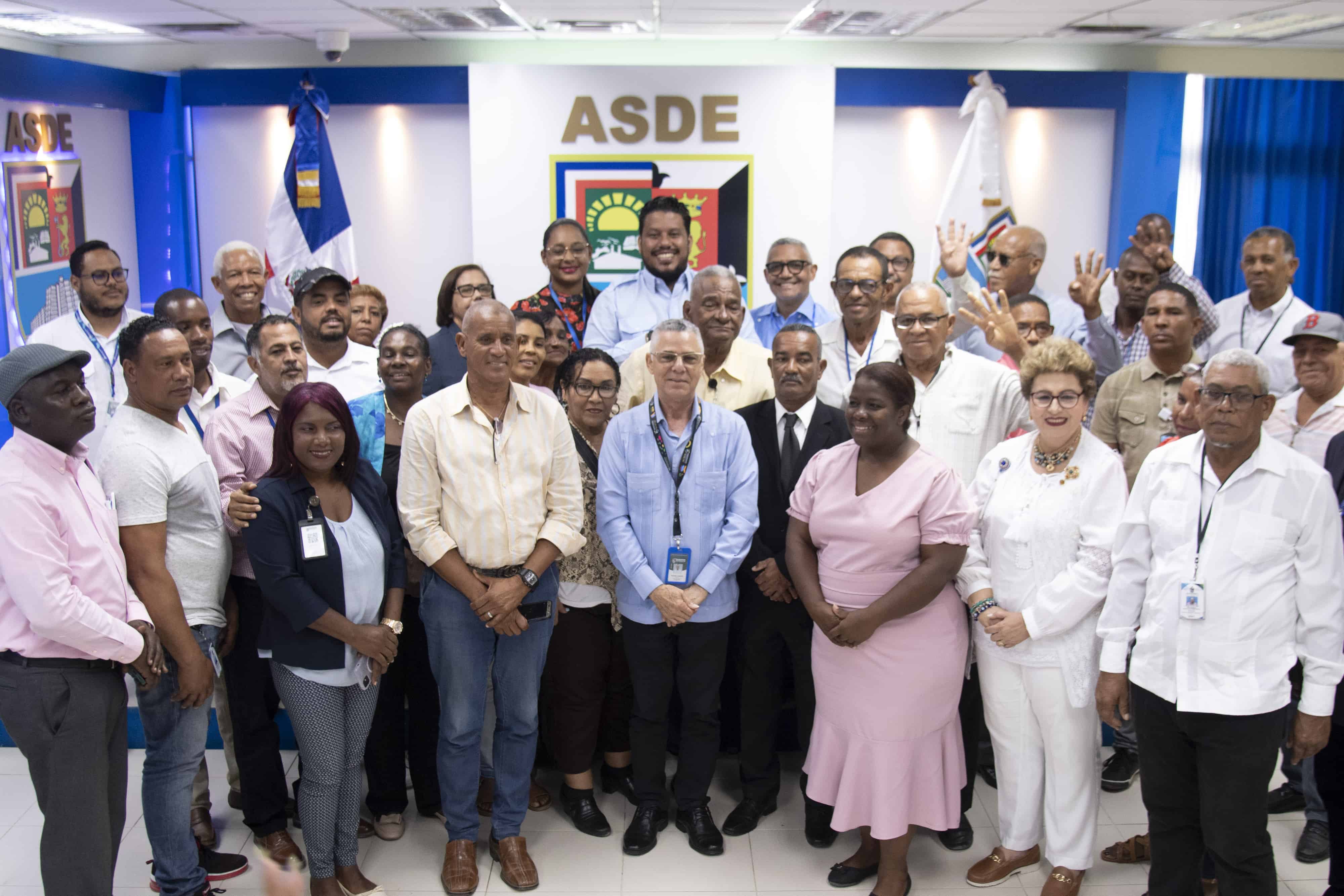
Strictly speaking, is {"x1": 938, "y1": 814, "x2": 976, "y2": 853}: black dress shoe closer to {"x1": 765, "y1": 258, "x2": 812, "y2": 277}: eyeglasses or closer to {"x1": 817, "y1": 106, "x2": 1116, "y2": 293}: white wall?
{"x1": 765, "y1": 258, "x2": 812, "y2": 277}: eyeglasses

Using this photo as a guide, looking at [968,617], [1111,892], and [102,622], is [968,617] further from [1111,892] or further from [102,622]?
[102,622]

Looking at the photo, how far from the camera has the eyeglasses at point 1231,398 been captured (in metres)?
2.85

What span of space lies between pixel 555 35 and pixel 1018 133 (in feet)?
12.5

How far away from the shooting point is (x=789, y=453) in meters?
3.82

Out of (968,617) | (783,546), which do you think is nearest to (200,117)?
(783,546)

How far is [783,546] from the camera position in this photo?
3814 mm

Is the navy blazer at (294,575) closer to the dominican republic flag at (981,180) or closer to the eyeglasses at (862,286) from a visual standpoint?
the eyeglasses at (862,286)

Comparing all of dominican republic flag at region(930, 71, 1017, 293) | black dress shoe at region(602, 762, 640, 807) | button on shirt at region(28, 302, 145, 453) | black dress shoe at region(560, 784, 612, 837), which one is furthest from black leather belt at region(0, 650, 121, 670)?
dominican republic flag at region(930, 71, 1017, 293)

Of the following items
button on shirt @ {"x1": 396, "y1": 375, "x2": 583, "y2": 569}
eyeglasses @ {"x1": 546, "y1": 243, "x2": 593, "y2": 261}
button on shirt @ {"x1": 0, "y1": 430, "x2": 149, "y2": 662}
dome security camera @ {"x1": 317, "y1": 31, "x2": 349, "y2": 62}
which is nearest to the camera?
button on shirt @ {"x1": 0, "y1": 430, "x2": 149, "y2": 662}

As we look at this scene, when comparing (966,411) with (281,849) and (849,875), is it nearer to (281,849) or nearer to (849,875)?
(849,875)

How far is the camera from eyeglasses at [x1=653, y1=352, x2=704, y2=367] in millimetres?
3592

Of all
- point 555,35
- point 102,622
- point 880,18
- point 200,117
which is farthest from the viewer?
point 200,117

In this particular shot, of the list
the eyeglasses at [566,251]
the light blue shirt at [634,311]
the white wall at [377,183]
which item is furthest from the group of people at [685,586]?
the white wall at [377,183]

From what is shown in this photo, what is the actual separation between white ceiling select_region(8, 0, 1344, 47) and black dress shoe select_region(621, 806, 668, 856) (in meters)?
4.84
